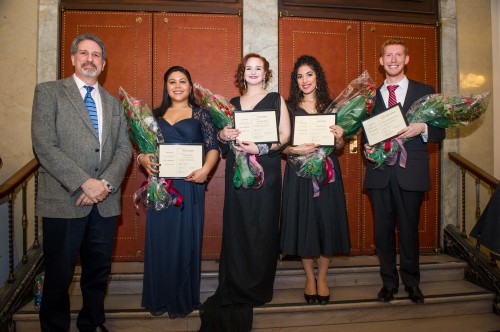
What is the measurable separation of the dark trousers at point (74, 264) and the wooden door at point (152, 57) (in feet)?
4.57

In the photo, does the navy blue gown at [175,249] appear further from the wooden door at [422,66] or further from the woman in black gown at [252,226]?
the wooden door at [422,66]

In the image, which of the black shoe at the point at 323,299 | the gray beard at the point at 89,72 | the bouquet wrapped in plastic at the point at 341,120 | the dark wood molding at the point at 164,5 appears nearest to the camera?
the gray beard at the point at 89,72

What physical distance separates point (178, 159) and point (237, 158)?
452mm

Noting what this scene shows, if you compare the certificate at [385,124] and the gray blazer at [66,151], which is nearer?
the gray blazer at [66,151]

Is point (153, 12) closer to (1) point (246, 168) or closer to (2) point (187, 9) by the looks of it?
(2) point (187, 9)

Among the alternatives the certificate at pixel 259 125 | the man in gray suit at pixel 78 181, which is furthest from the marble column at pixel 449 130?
the man in gray suit at pixel 78 181

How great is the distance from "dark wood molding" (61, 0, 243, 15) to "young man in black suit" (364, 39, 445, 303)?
1.96 metres

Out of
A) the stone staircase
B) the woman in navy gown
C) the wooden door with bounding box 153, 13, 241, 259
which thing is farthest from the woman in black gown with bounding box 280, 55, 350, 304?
the wooden door with bounding box 153, 13, 241, 259

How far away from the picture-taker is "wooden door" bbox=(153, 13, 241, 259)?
3.99m

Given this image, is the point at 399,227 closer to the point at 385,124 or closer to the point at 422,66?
the point at 385,124

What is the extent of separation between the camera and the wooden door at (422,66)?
427cm

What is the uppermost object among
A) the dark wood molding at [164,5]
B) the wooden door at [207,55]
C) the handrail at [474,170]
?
the dark wood molding at [164,5]

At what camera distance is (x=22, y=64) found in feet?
12.4

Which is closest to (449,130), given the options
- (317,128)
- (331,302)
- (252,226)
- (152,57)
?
(317,128)
